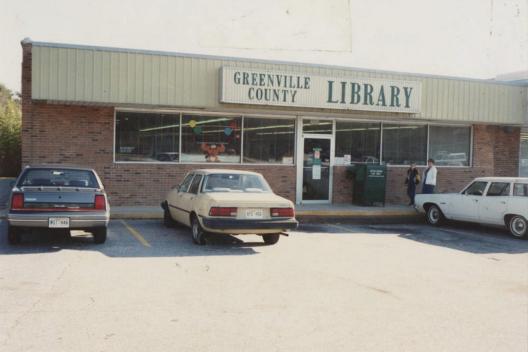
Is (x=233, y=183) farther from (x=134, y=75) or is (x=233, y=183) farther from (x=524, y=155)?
(x=524, y=155)

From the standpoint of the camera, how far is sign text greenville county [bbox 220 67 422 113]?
1540cm

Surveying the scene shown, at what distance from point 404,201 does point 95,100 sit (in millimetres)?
10608

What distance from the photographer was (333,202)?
59.3 feet

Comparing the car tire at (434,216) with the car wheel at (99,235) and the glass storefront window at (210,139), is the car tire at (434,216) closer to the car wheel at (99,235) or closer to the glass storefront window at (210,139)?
the glass storefront window at (210,139)

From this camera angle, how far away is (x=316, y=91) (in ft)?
53.5

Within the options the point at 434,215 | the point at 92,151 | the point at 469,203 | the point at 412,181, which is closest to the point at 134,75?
the point at 92,151

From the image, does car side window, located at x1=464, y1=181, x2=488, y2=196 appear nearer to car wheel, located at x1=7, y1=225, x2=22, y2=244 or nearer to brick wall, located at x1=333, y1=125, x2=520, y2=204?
brick wall, located at x1=333, y1=125, x2=520, y2=204

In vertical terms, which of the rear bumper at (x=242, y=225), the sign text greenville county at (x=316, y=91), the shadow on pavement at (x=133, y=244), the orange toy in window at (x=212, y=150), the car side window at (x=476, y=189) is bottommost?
the shadow on pavement at (x=133, y=244)

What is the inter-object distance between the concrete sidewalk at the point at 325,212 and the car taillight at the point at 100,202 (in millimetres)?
4419

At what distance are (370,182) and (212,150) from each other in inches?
198

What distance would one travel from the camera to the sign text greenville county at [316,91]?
15.4 m

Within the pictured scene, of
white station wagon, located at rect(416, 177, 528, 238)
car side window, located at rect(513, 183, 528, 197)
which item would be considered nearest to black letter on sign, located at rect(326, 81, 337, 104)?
white station wagon, located at rect(416, 177, 528, 238)

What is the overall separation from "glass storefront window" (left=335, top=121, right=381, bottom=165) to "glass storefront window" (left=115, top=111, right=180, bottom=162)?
5.35 m

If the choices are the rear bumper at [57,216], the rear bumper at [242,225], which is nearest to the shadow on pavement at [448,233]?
the rear bumper at [242,225]
